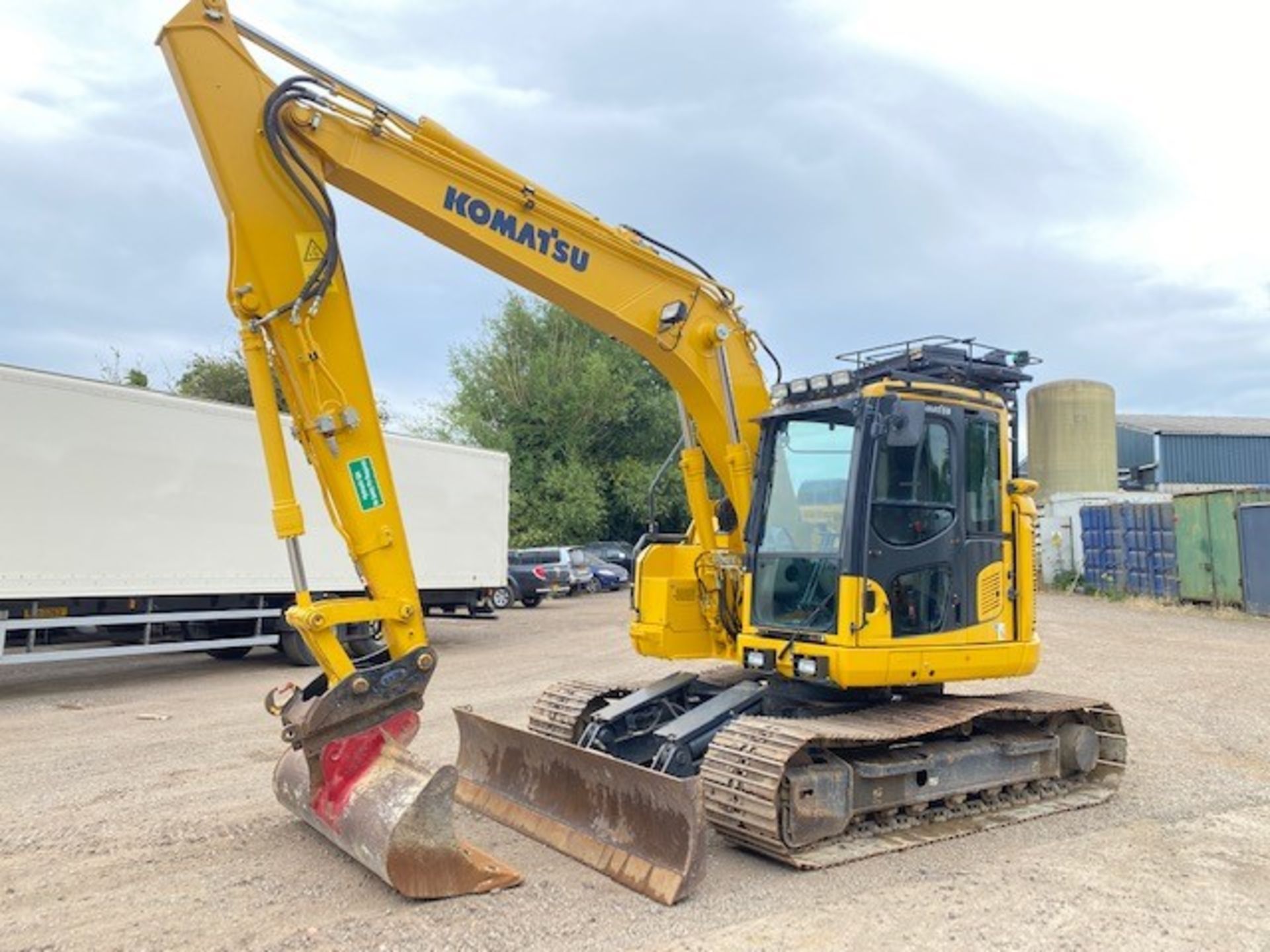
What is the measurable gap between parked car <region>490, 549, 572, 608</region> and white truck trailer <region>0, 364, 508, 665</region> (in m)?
8.92

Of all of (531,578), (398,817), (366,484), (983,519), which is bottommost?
(398,817)

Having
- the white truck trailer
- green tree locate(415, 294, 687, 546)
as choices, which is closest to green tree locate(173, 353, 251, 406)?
green tree locate(415, 294, 687, 546)

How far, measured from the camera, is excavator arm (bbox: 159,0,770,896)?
5020mm

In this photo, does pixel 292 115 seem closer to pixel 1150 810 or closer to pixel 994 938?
pixel 994 938

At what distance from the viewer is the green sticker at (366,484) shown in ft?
17.5

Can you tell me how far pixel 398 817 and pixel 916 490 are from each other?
3517 mm

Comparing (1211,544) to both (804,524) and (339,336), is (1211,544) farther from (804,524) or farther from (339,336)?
(339,336)

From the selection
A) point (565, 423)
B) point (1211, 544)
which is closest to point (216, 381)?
point (565, 423)

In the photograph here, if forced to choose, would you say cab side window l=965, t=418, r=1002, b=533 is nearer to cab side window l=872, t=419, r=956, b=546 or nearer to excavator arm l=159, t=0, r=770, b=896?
cab side window l=872, t=419, r=956, b=546

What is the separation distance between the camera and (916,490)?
6273 mm

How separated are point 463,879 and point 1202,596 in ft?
69.0

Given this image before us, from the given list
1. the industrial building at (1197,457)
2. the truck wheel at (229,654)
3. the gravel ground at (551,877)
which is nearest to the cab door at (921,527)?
the gravel ground at (551,877)

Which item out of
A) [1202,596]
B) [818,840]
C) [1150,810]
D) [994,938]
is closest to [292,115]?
[818,840]

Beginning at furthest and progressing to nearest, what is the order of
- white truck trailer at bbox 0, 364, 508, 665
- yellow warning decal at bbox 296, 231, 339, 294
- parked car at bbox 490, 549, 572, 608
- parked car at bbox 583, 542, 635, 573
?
parked car at bbox 583, 542, 635, 573
parked car at bbox 490, 549, 572, 608
white truck trailer at bbox 0, 364, 508, 665
yellow warning decal at bbox 296, 231, 339, 294
